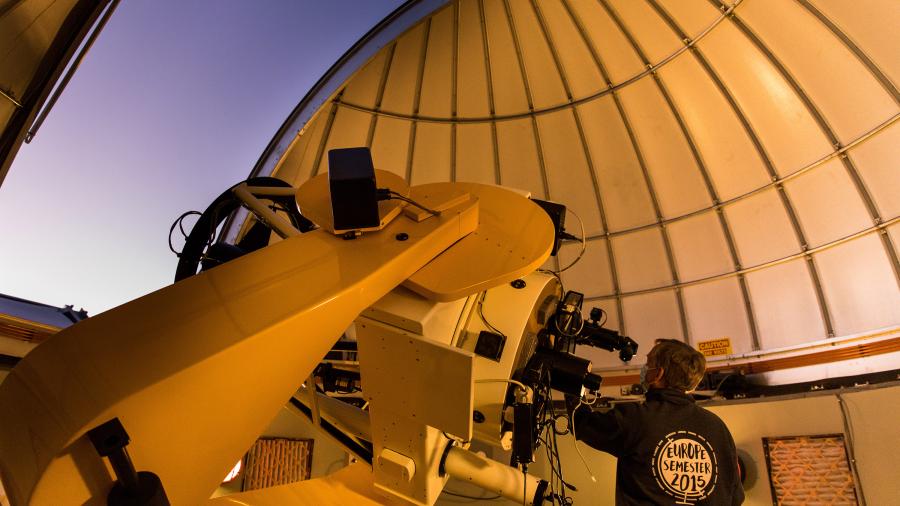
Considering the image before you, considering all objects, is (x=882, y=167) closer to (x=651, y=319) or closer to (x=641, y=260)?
(x=641, y=260)

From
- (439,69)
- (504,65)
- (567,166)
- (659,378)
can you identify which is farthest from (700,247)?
(659,378)

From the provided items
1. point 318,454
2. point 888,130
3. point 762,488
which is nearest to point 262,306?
point 762,488

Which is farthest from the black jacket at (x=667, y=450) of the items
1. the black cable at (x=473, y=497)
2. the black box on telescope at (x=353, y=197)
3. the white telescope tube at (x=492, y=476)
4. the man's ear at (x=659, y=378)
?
the black cable at (x=473, y=497)

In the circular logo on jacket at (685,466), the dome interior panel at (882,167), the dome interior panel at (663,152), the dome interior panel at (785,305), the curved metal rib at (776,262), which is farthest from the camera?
the dome interior panel at (663,152)

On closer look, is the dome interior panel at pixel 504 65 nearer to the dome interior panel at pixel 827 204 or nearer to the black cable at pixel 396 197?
the dome interior panel at pixel 827 204

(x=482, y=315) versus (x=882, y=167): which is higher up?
(x=882, y=167)

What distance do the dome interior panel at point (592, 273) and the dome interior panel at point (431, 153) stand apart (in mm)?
2549

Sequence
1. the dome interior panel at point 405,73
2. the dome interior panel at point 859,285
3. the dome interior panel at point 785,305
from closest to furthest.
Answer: the dome interior panel at point 859,285
the dome interior panel at point 785,305
the dome interior panel at point 405,73

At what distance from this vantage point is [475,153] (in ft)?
32.5

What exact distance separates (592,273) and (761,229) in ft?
9.42

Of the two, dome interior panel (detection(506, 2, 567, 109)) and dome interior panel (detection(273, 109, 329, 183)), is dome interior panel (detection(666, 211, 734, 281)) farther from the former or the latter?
dome interior panel (detection(273, 109, 329, 183))

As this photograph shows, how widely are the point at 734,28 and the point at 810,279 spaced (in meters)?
4.06

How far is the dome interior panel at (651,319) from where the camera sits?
948 centimetres

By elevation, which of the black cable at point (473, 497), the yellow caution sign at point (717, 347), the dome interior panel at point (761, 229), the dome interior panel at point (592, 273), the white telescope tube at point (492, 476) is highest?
the dome interior panel at point (761, 229)
